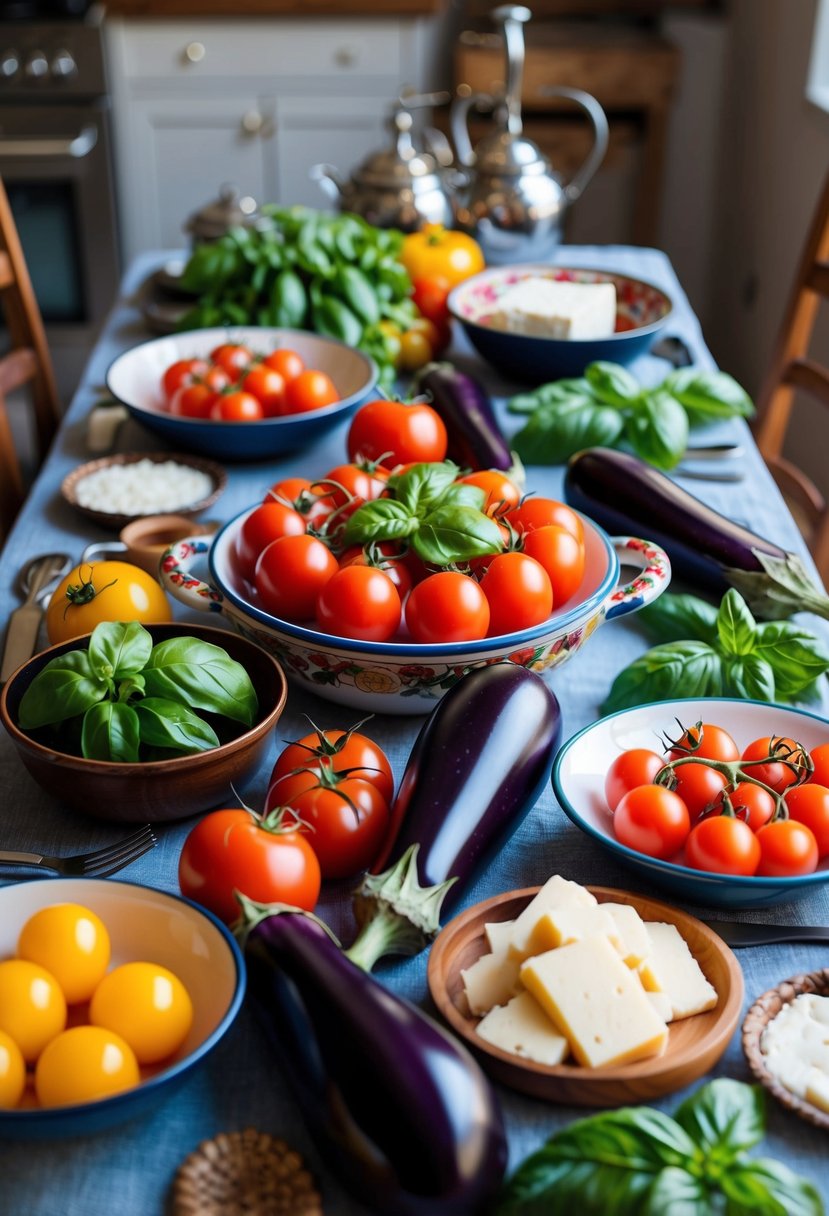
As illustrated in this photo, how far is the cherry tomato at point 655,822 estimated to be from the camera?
0.83m

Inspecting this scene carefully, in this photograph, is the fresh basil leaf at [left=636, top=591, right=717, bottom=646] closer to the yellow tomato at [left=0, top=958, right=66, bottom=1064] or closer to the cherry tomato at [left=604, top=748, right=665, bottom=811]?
the cherry tomato at [left=604, top=748, right=665, bottom=811]

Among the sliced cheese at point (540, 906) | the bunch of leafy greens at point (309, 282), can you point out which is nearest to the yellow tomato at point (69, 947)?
the sliced cheese at point (540, 906)

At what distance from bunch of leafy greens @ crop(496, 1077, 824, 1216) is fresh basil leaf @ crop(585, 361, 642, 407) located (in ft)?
3.48

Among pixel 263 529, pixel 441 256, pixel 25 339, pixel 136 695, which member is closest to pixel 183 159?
pixel 25 339

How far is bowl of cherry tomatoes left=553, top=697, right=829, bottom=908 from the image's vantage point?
0.81m

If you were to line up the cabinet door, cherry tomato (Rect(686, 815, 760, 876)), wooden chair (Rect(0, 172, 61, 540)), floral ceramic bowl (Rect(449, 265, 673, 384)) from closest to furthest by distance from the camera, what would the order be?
cherry tomato (Rect(686, 815, 760, 876)) < floral ceramic bowl (Rect(449, 265, 673, 384)) < wooden chair (Rect(0, 172, 61, 540)) < the cabinet door

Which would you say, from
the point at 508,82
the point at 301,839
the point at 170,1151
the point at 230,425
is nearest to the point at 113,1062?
the point at 170,1151

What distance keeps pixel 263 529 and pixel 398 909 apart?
452 millimetres

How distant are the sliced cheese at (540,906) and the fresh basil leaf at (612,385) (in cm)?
90

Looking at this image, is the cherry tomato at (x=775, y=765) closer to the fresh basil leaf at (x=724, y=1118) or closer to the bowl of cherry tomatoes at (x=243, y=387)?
the fresh basil leaf at (x=724, y=1118)

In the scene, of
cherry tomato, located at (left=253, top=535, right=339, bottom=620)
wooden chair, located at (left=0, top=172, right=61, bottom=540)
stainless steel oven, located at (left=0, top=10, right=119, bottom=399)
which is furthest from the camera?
stainless steel oven, located at (left=0, top=10, right=119, bottom=399)

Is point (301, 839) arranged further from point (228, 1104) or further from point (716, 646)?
point (716, 646)

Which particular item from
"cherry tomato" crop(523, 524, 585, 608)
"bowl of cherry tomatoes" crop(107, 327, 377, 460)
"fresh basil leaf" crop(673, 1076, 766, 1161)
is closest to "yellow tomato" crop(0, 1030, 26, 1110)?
"fresh basil leaf" crop(673, 1076, 766, 1161)

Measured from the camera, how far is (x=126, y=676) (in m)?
0.91
